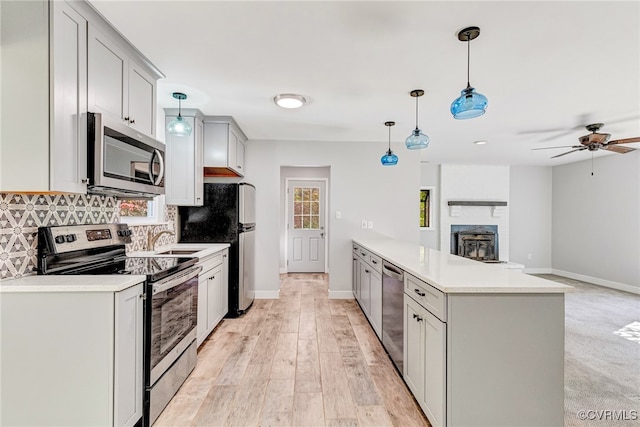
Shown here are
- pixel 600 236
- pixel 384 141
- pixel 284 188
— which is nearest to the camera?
pixel 384 141

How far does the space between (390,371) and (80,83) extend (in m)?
2.74

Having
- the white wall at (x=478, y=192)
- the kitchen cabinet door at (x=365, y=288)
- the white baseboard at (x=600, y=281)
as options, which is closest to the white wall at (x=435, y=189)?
the white wall at (x=478, y=192)

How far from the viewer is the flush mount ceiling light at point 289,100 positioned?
9.65 feet

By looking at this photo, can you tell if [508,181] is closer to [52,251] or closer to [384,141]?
[384,141]

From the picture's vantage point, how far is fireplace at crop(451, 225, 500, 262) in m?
6.76

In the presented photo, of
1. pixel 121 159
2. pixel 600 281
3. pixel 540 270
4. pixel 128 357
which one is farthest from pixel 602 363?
pixel 540 270

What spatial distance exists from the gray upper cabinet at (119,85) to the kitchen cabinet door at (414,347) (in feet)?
7.28

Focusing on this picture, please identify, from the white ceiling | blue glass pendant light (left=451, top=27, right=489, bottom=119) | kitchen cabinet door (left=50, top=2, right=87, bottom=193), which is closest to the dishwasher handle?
blue glass pendant light (left=451, top=27, right=489, bottom=119)

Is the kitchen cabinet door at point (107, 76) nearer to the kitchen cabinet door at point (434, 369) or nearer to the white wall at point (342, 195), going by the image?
the kitchen cabinet door at point (434, 369)

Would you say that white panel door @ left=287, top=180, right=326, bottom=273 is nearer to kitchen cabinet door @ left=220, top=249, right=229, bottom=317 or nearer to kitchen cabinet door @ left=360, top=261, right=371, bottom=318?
kitchen cabinet door @ left=360, top=261, right=371, bottom=318

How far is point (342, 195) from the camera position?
4816mm

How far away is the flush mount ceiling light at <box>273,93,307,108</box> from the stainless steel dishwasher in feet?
5.39

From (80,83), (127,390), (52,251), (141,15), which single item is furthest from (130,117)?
(127,390)

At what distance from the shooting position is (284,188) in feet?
22.1
